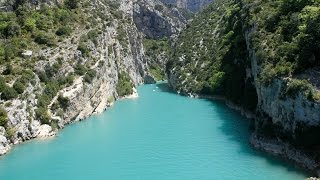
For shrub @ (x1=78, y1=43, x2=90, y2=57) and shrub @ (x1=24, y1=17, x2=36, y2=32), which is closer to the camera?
shrub @ (x1=24, y1=17, x2=36, y2=32)

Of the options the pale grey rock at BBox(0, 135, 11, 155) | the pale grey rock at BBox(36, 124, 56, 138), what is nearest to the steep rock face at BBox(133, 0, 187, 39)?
the pale grey rock at BBox(36, 124, 56, 138)

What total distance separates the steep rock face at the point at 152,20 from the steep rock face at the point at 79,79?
54.3m

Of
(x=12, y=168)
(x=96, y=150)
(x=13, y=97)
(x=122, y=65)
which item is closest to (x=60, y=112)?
(x=13, y=97)

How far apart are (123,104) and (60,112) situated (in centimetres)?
2392

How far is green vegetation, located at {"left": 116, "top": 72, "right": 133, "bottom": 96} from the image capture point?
9770 centimetres

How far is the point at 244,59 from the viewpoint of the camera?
3046 inches

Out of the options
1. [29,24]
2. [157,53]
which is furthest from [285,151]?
[157,53]

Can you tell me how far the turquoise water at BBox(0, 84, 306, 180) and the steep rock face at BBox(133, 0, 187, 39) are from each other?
4289 inches

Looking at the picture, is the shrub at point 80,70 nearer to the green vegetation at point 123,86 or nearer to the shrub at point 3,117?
the shrub at point 3,117

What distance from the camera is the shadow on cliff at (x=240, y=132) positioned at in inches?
1716

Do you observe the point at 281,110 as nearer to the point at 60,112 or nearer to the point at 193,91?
the point at 60,112

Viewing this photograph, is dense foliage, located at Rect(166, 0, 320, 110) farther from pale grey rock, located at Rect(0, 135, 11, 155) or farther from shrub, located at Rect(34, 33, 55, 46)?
shrub, located at Rect(34, 33, 55, 46)

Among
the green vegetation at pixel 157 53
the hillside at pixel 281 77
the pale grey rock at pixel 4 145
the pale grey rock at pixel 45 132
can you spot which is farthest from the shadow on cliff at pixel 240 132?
the green vegetation at pixel 157 53

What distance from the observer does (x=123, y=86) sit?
9994 cm
